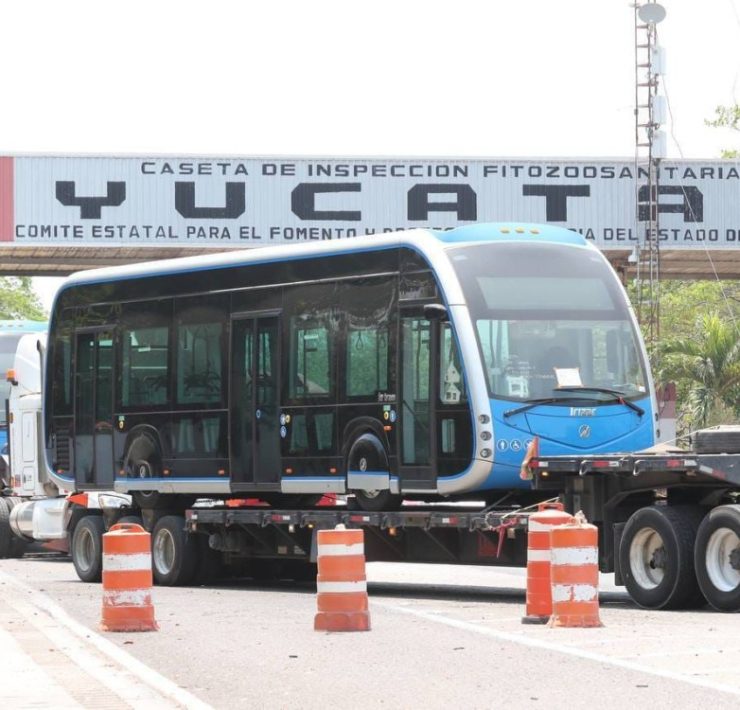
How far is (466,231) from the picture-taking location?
19.3 meters

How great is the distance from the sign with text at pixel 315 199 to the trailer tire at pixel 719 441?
25.1m

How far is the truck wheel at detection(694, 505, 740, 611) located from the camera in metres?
15.7

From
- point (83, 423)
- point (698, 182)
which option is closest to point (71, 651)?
point (83, 423)

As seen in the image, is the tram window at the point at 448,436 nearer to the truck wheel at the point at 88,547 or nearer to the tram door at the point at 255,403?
the tram door at the point at 255,403

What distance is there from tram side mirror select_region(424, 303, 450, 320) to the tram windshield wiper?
1349 mm

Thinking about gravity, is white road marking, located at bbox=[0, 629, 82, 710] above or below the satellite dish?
below

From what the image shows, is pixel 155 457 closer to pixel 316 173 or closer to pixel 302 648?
pixel 302 648

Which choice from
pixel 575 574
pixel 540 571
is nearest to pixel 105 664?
pixel 575 574

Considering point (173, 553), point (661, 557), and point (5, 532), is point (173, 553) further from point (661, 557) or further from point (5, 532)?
point (5, 532)

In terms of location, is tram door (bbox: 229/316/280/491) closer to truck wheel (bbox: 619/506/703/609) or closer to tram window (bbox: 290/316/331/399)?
tram window (bbox: 290/316/331/399)

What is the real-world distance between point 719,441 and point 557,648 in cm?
399

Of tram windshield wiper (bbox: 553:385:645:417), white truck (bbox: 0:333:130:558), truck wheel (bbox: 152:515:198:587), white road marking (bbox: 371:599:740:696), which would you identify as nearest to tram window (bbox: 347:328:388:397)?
tram windshield wiper (bbox: 553:385:645:417)

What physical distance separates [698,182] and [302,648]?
1224 inches

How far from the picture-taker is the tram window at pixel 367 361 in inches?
765
